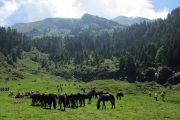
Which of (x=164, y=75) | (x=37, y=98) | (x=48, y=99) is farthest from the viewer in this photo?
(x=164, y=75)

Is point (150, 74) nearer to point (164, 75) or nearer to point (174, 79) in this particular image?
point (164, 75)

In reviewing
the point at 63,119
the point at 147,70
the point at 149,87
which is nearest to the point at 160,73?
the point at 147,70

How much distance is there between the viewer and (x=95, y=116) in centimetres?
4762

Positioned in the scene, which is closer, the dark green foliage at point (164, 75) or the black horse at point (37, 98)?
the black horse at point (37, 98)

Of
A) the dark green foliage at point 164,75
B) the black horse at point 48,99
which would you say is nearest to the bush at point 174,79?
the dark green foliage at point 164,75

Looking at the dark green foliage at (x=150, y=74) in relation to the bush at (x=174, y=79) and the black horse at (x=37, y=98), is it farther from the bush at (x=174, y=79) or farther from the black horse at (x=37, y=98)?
the black horse at (x=37, y=98)

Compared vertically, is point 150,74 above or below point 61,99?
above

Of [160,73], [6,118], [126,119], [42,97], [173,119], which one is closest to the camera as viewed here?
[6,118]

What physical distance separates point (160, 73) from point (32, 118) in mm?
147372

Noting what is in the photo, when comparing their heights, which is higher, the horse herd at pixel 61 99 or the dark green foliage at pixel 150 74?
the dark green foliage at pixel 150 74

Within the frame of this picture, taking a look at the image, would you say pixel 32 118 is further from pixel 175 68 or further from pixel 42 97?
pixel 175 68

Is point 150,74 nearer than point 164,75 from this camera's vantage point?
No

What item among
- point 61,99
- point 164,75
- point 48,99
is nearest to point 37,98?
point 48,99

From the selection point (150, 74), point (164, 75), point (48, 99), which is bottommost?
point (48, 99)
